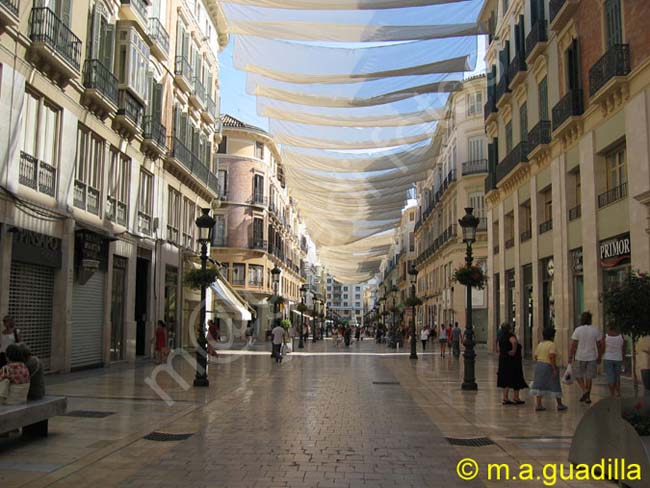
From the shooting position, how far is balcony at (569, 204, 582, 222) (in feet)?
69.7

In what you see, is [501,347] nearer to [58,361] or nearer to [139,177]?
[58,361]

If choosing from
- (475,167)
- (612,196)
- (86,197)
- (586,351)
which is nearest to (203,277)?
(86,197)

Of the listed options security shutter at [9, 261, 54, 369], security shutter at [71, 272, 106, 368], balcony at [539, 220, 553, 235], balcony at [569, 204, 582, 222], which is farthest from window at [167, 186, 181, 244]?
balcony at [569, 204, 582, 222]

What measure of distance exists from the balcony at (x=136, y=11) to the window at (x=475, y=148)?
2669 cm

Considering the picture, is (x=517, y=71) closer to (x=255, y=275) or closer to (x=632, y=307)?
(x=632, y=307)

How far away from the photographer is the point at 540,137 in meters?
23.8

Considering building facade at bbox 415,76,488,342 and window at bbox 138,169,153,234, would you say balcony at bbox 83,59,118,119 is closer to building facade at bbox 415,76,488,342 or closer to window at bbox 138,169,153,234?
window at bbox 138,169,153,234

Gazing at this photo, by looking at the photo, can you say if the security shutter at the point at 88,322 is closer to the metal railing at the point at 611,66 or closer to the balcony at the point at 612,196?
the balcony at the point at 612,196

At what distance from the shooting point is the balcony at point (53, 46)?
619 inches

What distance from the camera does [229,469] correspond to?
702cm

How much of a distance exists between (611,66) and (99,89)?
46.3 ft

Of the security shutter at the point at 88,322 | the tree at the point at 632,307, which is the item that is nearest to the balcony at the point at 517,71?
the security shutter at the point at 88,322

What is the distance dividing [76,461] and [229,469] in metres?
1.72

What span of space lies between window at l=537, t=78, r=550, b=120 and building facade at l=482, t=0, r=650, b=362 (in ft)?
0.14
